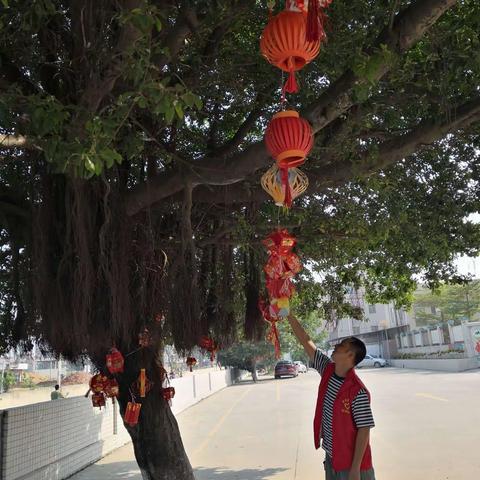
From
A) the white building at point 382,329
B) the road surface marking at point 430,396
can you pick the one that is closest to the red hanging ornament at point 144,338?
the road surface marking at point 430,396

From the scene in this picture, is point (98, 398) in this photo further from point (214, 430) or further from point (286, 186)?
point (214, 430)

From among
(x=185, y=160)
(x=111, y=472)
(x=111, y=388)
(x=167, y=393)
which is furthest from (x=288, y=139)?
(x=111, y=472)

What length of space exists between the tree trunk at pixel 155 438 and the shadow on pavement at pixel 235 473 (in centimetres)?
229

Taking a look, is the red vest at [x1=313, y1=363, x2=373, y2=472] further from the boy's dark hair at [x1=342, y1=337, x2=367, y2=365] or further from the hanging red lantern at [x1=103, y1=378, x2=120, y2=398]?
the hanging red lantern at [x1=103, y1=378, x2=120, y2=398]

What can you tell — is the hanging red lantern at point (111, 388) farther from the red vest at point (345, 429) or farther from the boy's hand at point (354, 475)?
the boy's hand at point (354, 475)

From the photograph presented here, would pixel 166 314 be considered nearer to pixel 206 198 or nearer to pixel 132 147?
pixel 206 198

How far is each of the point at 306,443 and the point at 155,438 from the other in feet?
17.5

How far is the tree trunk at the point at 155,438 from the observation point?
5672 mm

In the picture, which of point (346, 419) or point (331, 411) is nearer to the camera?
point (346, 419)

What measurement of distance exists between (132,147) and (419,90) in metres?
2.97

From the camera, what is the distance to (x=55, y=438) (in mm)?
7656

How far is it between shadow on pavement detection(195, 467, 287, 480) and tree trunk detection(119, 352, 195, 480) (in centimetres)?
229

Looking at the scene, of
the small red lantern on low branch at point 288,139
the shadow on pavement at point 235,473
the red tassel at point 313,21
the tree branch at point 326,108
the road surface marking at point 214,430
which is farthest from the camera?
the road surface marking at point 214,430

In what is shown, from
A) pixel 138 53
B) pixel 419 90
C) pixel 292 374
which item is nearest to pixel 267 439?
pixel 419 90
